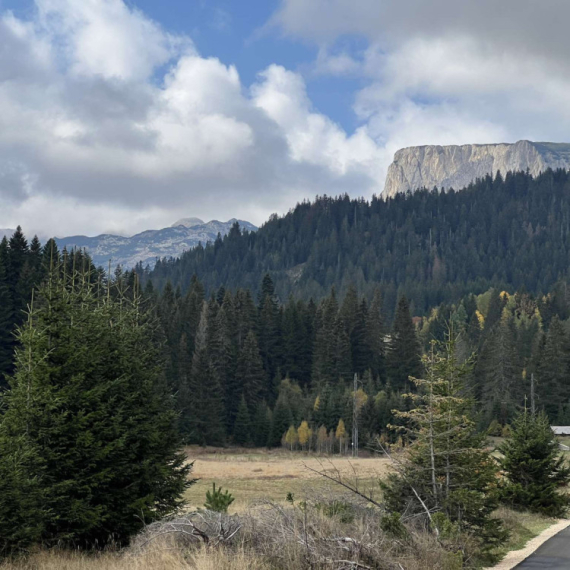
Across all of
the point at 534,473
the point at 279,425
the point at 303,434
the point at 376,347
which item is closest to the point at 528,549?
the point at 534,473

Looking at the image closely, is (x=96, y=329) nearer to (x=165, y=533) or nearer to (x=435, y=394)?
(x=165, y=533)

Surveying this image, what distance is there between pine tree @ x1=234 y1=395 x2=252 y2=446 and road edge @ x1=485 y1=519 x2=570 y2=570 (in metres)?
64.6

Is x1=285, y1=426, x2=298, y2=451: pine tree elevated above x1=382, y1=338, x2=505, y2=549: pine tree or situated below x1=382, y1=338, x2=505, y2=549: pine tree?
below

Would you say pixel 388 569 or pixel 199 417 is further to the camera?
pixel 199 417

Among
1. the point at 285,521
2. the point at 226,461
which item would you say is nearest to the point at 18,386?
the point at 285,521

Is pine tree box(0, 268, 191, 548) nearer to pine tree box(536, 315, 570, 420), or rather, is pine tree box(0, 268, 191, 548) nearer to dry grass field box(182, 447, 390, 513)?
dry grass field box(182, 447, 390, 513)

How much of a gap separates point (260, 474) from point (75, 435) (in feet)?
124

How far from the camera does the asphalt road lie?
17.2 metres

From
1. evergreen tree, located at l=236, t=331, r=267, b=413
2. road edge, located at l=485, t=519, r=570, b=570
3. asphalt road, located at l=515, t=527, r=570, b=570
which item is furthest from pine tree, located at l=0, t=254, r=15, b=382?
asphalt road, located at l=515, t=527, r=570, b=570

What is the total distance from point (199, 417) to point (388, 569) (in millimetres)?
75892

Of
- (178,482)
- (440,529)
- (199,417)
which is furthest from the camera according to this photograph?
(199,417)

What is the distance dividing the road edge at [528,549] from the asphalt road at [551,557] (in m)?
0.16

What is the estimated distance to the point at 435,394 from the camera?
1892 cm

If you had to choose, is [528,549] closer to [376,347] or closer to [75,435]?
[75,435]
